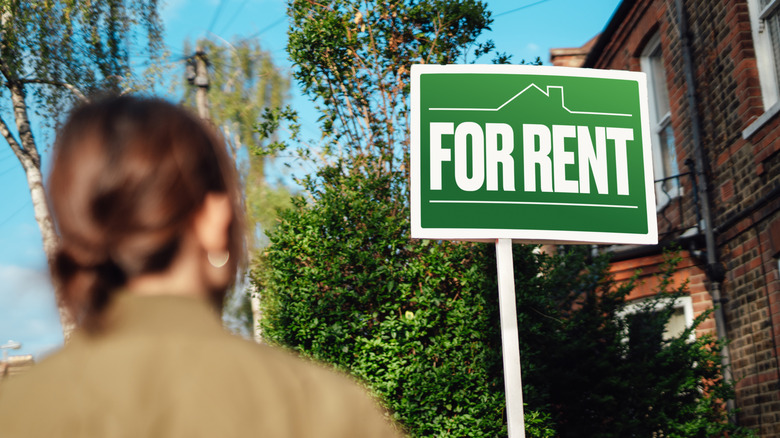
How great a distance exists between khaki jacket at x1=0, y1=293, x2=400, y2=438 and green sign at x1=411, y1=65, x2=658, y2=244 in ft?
13.1

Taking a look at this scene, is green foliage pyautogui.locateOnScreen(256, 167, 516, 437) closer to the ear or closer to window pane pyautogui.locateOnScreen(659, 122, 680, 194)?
window pane pyautogui.locateOnScreen(659, 122, 680, 194)

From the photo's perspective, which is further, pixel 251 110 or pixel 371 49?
pixel 251 110

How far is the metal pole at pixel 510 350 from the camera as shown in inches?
172

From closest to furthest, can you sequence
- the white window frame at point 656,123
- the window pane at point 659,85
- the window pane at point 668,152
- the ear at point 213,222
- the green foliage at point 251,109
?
the ear at point 213,222
the window pane at point 668,152
the white window frame at point 656,123
the window pane at point 659,85
the green foliage at point 251,109

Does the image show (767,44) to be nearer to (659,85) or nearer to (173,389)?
(659,85)

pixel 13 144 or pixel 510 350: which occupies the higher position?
pixel 13 144

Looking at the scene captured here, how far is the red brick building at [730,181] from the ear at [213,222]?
26.4 feet

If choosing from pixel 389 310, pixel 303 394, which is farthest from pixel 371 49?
pixel 303 394

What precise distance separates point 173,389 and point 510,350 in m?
3.81

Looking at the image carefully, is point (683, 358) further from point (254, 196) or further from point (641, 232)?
point (254, 196)

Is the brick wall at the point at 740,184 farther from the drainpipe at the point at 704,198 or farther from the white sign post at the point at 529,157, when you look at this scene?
the white sign post at the point at 529,157

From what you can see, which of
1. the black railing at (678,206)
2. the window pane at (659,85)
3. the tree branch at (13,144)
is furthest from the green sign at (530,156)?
the tree branch at (13,144)

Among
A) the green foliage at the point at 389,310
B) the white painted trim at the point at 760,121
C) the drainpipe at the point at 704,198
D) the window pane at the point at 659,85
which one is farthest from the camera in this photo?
the window pane at the point at 659,85

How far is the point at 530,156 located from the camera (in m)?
5.12
